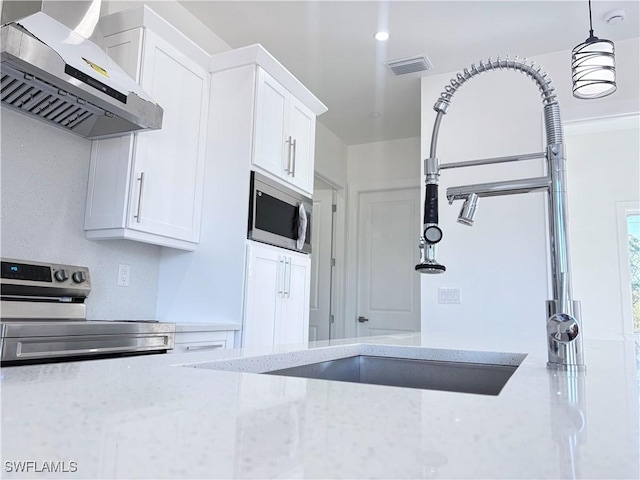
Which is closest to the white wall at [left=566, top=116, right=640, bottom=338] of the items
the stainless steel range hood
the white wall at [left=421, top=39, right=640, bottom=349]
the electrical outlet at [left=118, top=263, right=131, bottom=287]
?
the white wall at [left=421, top=39, right=640, bottom=349]

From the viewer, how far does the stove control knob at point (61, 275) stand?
6.61ft

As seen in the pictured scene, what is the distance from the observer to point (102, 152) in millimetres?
2357

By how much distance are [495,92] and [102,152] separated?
2.67 metres

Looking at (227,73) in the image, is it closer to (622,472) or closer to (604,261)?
(622,472)

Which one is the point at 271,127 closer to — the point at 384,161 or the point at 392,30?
the point at 392,30

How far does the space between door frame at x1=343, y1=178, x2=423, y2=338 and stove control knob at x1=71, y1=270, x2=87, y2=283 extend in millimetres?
3124

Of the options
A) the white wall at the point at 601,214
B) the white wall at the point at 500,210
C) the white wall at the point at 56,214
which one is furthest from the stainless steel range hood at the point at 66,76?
the white wall at the point at 601,214

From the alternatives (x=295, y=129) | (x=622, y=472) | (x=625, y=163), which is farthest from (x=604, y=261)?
(x=622, y=472)

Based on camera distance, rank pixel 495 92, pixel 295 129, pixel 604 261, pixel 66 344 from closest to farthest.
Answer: pixel 66 344, pixel 295 129, pixel 495 92, pixel 604 261

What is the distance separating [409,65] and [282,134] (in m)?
1.21

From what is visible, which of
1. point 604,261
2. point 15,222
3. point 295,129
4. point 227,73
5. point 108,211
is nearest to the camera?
point 15,222

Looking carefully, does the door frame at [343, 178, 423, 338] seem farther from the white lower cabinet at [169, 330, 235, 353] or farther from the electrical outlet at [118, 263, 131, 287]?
the electrical outlet at [118, 263, 131, 287]

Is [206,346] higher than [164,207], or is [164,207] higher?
[164,207]

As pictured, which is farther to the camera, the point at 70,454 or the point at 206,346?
the point at 206,346
